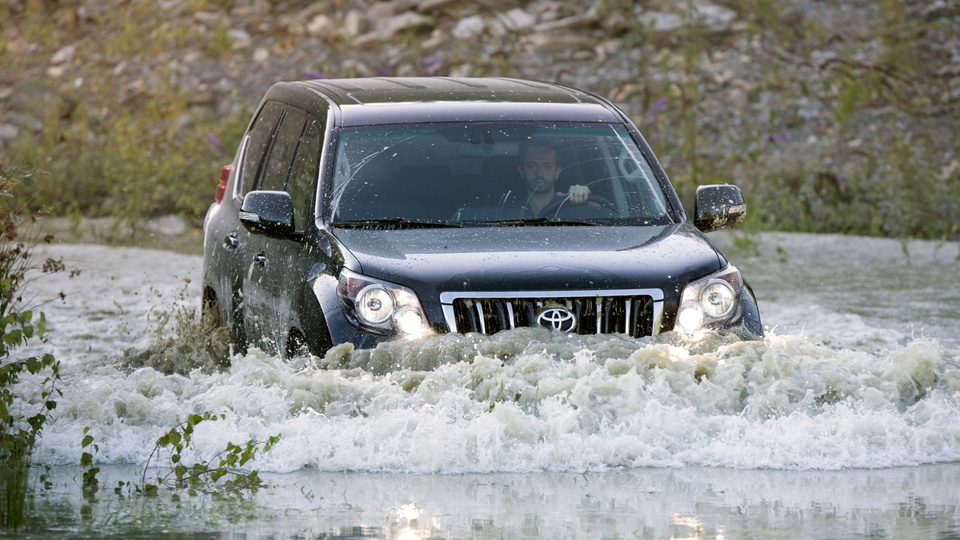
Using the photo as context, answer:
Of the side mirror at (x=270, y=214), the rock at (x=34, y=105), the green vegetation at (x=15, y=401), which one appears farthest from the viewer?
the rock at (x=34, y=105)

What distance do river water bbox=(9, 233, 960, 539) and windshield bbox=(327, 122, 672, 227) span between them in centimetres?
99

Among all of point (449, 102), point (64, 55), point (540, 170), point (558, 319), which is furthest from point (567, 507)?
point (64, 55)

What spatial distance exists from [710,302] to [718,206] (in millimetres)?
1113

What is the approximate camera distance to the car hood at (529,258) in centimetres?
757

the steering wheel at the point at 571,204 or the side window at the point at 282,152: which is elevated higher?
the side window at the point at 282,152

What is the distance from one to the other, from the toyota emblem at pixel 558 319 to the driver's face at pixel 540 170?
4.36 ft

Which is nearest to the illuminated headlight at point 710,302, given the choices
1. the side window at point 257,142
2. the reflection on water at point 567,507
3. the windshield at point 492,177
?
the windshield at point 492,177

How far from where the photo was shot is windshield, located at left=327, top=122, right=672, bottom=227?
8531mm

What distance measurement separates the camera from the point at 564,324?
764 cm

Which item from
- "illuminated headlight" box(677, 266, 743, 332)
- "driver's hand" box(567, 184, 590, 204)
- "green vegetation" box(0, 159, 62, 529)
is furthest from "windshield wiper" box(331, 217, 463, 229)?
"green vegetation" box(0, 159, 62, 529)

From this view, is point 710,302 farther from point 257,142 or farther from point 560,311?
point 257,142

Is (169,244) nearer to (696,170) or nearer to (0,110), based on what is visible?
(696,170)

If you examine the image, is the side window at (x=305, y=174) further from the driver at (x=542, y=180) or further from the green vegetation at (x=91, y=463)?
the green vegetation at (x=91, y=463)

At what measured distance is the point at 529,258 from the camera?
25.4ft
